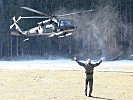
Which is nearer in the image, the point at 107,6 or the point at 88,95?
the point at 88,95

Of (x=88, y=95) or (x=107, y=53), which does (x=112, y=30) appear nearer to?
(x=107, y=53)

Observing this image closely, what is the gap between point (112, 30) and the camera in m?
43.5

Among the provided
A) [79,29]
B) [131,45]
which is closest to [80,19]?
[79,29]

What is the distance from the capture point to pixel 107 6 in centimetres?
4384

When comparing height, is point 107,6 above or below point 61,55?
above

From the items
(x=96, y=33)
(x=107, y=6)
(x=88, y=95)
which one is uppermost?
(x=107, y=6)

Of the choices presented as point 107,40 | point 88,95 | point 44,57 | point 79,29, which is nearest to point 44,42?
point 44,57

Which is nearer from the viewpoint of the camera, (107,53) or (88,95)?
(88,95)

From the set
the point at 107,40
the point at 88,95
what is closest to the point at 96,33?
the point at 107,40

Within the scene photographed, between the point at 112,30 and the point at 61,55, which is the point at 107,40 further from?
the point at 61,55

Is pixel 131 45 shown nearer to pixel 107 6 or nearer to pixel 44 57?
pixel 107 6

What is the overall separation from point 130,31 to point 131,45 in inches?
65.7

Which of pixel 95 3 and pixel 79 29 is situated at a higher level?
pixel 95 3

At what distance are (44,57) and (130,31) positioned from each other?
421 inches
